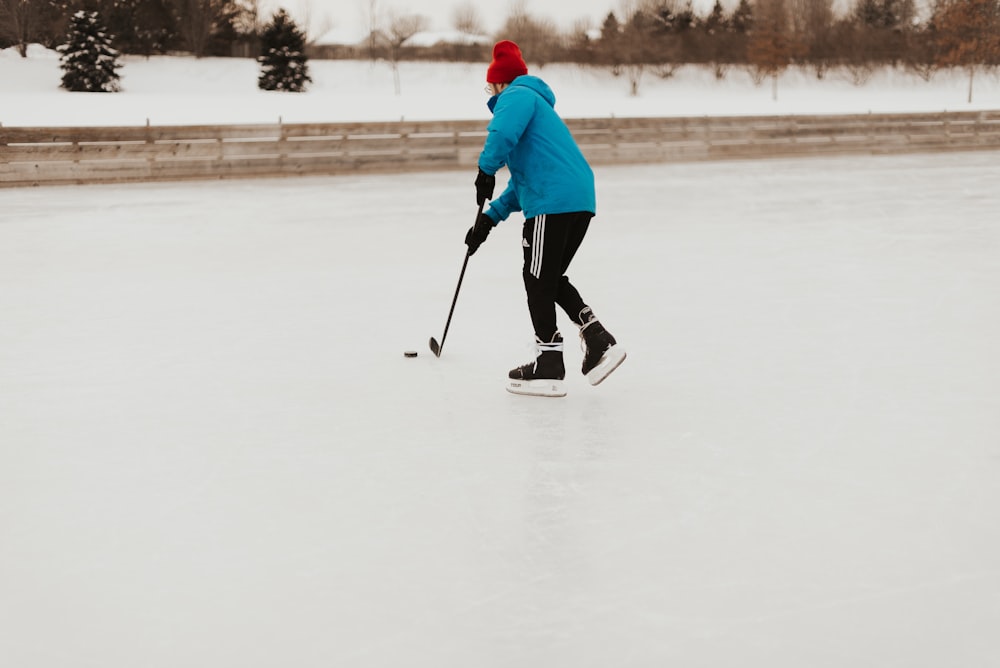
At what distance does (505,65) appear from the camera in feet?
12.8

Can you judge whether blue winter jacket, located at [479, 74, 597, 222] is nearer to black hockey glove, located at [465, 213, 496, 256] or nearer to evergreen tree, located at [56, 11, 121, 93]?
black hockey glove, located at [465, 213, 496, 256]

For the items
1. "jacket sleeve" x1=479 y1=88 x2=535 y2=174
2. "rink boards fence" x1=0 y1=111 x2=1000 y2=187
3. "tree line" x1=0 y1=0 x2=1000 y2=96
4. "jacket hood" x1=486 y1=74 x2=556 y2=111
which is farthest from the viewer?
"tree line" x1=0 y1=0 x2=1000 y2=96

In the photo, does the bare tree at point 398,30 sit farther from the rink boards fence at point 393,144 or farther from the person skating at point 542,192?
the person skating at point 542,192

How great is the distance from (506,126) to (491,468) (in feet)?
4.33

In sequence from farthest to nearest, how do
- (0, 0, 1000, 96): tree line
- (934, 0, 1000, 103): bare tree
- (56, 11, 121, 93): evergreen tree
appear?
(0, 0, 1000, 96): tree line, (934, 0, 1000, 103): bare tree, (56, 11, 121, 93): evergreen tree

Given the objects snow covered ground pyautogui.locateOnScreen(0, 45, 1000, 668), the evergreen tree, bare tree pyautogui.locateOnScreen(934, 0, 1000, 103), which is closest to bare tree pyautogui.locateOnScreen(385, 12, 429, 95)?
the evergreen tree

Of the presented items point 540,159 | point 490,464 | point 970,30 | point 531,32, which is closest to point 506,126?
point 540,159

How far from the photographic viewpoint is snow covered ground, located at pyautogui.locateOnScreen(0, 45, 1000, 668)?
2.16 metres

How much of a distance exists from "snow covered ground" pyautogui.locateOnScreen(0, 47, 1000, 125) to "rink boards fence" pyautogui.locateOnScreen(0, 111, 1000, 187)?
398 inches

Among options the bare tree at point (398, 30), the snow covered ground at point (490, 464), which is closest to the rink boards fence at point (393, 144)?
the snow covered ground at point (490, 464)

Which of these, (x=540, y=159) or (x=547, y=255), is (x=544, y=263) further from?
(x=540, y=159)

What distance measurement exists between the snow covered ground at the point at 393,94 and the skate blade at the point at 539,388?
21.2 m

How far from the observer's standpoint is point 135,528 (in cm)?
271

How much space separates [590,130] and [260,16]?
2735cm
